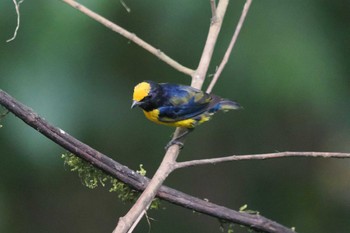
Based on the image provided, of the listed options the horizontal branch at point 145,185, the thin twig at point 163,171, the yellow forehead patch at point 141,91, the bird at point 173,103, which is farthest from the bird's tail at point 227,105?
the horizontal branch at point 145,185

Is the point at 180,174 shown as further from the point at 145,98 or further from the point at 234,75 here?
the point at 145,98

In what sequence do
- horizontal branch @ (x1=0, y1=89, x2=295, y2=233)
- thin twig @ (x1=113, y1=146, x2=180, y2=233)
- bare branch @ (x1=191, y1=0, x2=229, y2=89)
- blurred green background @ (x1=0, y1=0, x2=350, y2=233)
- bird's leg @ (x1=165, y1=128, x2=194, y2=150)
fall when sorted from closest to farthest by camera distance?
thin twig @ (x1=113, y1=146, x2=180, y2=233)
horizontal branch @ (x1=0, y1=89, x2=295, y2=233)
bird's leg @ (x1=165, y1=128, x2=194, y2=150)
bare branch @ (x1=191, y1=0, x2=229, y2=89)
blurred green background @ (x1=0, y1=0, x2=350, y2=233)

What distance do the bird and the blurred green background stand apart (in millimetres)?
214

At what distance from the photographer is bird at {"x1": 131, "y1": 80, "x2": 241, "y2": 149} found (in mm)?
3070

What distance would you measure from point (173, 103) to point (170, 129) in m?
0.47

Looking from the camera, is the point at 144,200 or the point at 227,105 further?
the point at 227,105

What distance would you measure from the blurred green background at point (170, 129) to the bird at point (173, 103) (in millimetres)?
214

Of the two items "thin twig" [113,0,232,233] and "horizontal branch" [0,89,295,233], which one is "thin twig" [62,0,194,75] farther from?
"horizontal branch" [0,89,295,233]

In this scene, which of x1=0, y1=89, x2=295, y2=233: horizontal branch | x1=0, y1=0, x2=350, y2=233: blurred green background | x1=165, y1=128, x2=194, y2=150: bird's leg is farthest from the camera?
x1=0, y1=0, x2=350, y2=233: blurred green background

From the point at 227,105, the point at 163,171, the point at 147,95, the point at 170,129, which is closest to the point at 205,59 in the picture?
the point at 147,95

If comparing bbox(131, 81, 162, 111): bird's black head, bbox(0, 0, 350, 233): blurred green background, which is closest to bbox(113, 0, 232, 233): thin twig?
bbox(131, 81, 162, 111): bird's black head

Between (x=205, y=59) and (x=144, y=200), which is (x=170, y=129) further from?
(x=144, y=200)

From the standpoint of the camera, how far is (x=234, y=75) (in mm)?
3602

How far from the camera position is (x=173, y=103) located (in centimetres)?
320
